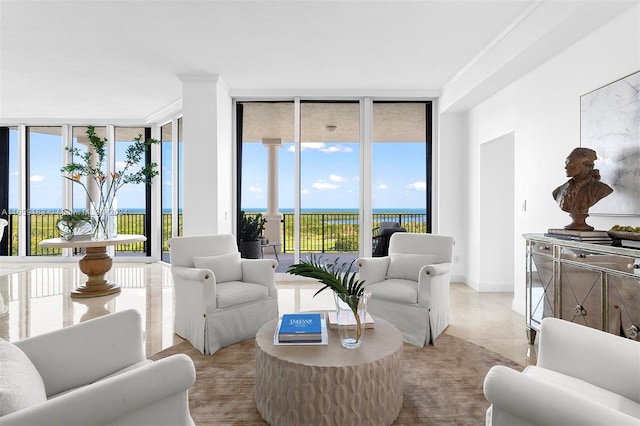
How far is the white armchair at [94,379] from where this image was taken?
1025mm

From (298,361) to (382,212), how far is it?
4.12 meters

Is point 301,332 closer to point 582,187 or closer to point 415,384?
point 415,384

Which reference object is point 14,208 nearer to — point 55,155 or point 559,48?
point 55,155

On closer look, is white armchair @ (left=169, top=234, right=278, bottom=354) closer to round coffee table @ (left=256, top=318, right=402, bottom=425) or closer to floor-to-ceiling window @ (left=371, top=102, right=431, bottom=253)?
round coffee table @ (left=256, top=318, right=402, bottom=425)

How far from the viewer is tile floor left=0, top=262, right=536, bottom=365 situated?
3.24m

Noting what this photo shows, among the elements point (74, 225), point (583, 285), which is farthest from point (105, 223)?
point (583, 285)

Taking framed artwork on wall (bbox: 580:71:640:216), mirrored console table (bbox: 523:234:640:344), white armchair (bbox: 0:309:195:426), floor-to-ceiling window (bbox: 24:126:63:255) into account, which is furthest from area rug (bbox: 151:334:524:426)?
floor-to-ceiling window (bbox: 24:126:63:255)

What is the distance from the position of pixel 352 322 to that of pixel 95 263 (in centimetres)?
417

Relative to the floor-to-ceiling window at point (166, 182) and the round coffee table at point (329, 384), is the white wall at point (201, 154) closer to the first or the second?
the floor-to-ceiling window at point (166, 182)

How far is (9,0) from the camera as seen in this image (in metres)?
3.05

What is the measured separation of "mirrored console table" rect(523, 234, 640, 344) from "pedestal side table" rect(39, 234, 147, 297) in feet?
15.2

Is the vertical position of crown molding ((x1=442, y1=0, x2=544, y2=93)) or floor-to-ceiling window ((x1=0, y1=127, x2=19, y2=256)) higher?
crown molding ((x1=442, y1=0, x2=544, y2=93))

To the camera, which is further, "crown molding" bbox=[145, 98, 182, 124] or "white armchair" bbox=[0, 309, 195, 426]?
"crown molding" bbox=[145, 98, 182, 124]

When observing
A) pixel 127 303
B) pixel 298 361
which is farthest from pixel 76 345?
pixel 127 303
